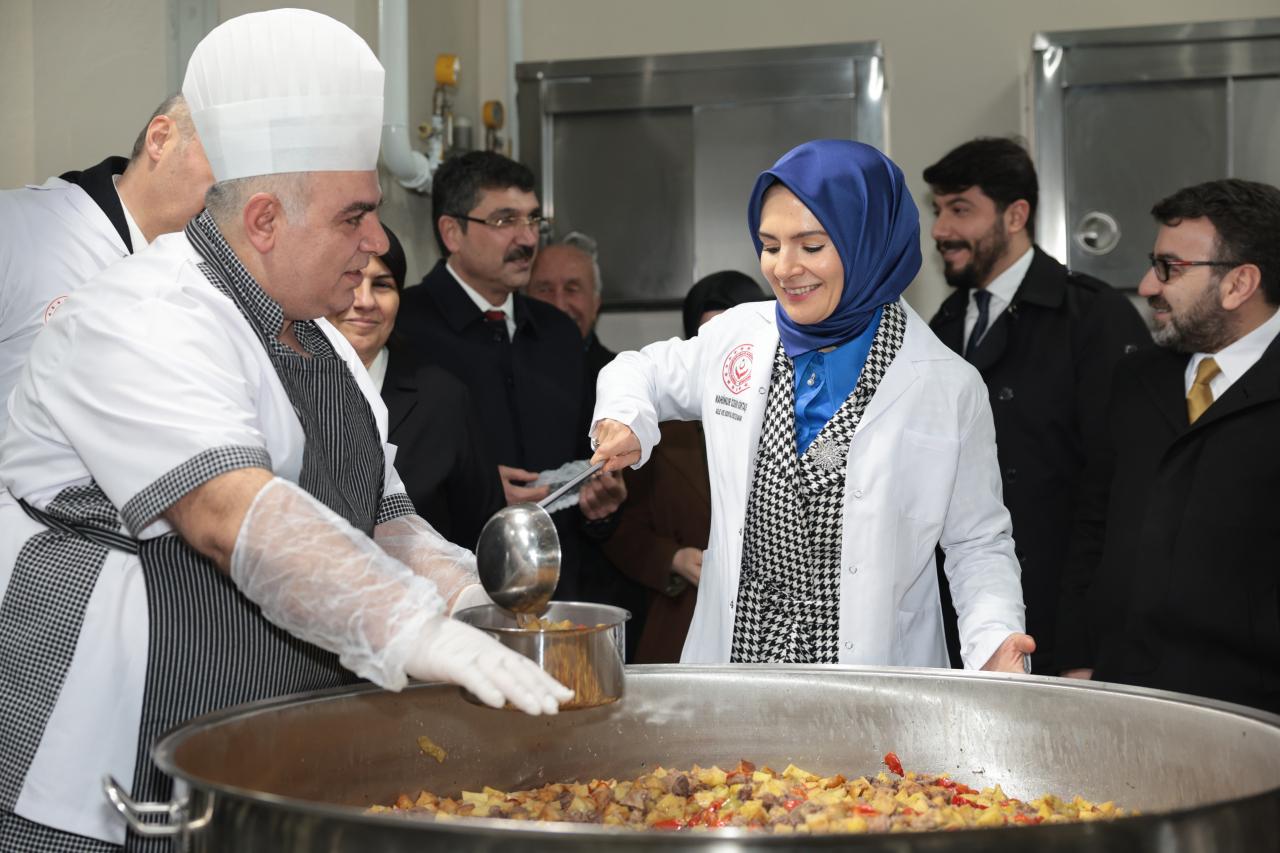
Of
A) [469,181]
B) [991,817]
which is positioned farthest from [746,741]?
[469,181]

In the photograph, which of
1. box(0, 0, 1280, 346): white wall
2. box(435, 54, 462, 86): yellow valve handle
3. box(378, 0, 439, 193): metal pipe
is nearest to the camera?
box(378, 0, 439, 193): metal pipe

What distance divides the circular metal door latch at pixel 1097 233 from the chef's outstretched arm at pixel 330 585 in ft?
13.0

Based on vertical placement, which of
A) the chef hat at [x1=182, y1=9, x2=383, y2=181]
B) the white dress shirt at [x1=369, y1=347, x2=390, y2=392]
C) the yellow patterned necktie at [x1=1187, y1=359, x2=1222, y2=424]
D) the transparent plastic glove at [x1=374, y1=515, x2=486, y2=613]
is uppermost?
the chef hat at [x1=182, y1=9, x2=383, y2=181]

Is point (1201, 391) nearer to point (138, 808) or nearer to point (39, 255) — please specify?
point (39, 255)

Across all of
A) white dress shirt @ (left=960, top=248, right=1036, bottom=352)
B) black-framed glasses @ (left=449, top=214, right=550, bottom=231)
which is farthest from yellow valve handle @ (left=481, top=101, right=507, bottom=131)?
white dress shirt @ (left=960, top=248, right=1036, bottom=352)

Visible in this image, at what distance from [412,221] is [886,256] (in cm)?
255

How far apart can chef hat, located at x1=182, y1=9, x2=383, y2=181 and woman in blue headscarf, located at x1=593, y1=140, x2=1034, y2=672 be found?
25.3 inches

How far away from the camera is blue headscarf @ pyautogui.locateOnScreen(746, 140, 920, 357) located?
2.16 metres

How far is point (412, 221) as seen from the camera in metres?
4.48

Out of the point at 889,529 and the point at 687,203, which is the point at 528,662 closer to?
the point at 889,529

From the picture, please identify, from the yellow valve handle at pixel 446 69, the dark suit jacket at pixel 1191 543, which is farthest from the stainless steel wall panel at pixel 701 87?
the dark suit jacket at pixel 1191 543

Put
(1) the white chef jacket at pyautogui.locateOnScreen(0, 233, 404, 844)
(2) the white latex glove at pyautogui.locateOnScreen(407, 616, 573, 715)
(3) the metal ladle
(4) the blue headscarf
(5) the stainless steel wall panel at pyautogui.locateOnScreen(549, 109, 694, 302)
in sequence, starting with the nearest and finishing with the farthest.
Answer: (2) the white latex glove at pyautogui.locateOnScreen(407, 616, 573, 715) < (1) the white chef jacket at pyautogui.locateOnScreen(0, 233, 404, 844) < (3) the metal ladle < (4) the blue headscarf < (5) the stainless steel wall panel at pyautogui.locateOnScreen(549, 109, 694, 302)

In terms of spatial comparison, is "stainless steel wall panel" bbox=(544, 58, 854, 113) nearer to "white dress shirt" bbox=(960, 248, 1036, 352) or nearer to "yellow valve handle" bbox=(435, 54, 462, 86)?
"yellow valve handle" bbox=(435, 54, 462, 86)

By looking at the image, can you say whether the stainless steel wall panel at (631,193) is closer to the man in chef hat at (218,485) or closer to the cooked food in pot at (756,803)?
the man in chef hat at (218,485)
